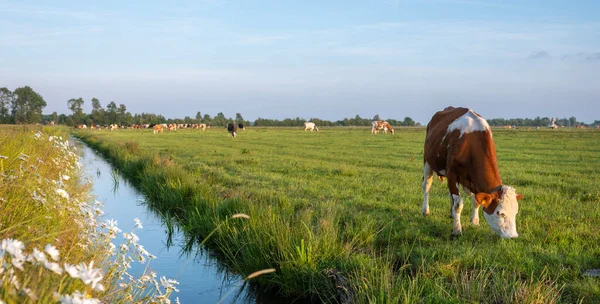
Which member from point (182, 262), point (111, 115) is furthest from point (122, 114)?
point (182, 262)

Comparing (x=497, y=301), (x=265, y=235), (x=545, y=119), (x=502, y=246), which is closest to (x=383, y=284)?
(x=497, y=301)

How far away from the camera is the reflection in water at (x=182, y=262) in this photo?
723 cm

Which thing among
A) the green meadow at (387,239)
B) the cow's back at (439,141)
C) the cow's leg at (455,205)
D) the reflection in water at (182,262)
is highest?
the cow's back at (439,141)

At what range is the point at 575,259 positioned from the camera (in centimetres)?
695

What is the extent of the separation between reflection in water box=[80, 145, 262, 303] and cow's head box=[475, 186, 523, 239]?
12.3 ft

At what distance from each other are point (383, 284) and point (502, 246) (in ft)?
10.1

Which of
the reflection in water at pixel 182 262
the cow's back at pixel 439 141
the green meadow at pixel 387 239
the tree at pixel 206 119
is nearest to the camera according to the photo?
the green meadow at pixel 387 239

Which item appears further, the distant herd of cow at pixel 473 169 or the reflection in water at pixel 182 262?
the distant herd of cow at pixel 473 169

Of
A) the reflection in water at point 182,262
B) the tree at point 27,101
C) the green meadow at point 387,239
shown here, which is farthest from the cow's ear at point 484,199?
the tree at point 27,101

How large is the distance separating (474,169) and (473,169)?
3 cm

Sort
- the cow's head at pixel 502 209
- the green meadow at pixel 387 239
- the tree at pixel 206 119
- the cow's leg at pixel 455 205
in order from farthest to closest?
the tree at pixel 206 119
the cow's leg at pixel 455 205
the cow's head at pixel 502 209
the green meadow at pixel 387 239

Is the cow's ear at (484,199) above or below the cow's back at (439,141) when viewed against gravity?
below

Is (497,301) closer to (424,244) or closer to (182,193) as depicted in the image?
(424,244)

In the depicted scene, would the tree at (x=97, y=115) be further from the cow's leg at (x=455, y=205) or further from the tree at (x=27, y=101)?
the cow's leg at (x=455, y=205)
